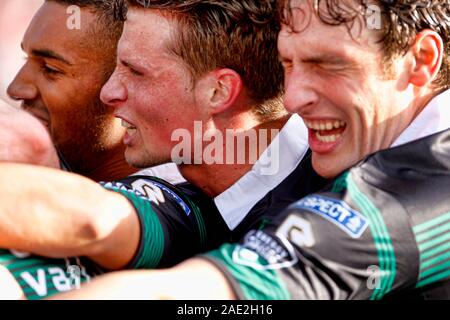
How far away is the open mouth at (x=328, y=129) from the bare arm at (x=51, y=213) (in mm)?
606

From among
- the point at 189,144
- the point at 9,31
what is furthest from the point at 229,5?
the point at 9,31

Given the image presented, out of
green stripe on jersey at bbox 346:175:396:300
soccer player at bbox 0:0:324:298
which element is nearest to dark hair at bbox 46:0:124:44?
soccer player at bbox 0:0:324:298

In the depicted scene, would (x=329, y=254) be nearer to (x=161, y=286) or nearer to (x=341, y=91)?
(x=161, y=286)

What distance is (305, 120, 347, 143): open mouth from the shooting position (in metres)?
2.08

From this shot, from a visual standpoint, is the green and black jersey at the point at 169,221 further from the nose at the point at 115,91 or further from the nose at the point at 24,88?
the nose at the point at 24,88

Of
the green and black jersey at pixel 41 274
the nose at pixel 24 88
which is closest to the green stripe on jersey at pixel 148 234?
the green and black jersey at pixel 41 274

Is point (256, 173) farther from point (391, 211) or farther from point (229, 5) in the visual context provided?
point (391, 211)

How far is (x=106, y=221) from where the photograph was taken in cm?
166

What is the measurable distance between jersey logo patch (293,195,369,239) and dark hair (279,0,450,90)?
1.38ft

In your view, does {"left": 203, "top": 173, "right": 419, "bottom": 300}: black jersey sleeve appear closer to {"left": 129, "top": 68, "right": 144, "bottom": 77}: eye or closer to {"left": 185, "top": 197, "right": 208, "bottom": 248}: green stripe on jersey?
{"left": 185, "top": 197, "right": 208, "bottom": 248}: green stripe on jersey

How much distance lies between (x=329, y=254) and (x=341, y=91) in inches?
19.6

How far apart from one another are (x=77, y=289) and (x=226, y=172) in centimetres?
→ 83

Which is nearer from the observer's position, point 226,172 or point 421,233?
point 421,233

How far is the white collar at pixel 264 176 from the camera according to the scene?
2.23 meters
